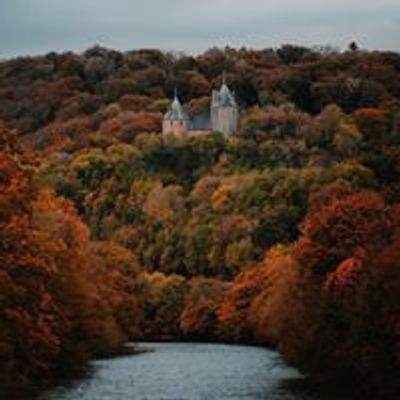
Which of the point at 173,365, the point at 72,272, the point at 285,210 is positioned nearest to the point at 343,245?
the point at 72,272

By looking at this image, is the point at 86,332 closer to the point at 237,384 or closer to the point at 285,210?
the point at 237,384

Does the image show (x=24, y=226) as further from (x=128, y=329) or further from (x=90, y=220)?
(x=90, y=220)

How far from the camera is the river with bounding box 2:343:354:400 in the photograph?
68.6 m

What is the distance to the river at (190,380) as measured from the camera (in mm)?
68562

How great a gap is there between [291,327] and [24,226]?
23813 millimetres

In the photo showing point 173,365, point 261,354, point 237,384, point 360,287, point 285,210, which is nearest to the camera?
point 360,287

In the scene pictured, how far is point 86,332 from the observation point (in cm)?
8688

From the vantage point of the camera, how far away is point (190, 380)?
82.3 meters

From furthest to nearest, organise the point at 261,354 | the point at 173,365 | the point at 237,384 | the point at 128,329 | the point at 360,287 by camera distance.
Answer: the point at 128,329, the point at 261,354, the point at 173,365, the point at 237,384, the point at 360,287

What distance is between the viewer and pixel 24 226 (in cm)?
6894

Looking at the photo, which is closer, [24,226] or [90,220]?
[24,226]

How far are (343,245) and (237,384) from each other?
9817 millimetres

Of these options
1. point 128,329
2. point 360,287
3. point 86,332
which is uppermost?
point 360,287

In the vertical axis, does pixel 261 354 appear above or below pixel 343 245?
below
